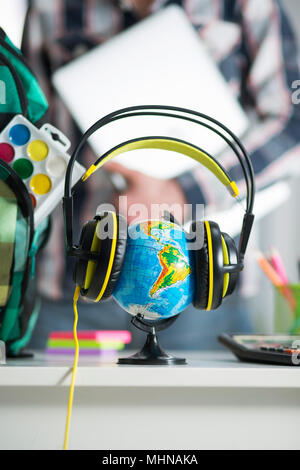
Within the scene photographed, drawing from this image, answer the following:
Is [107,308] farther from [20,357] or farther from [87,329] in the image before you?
[20,357]

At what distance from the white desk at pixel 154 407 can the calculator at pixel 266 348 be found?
5cm

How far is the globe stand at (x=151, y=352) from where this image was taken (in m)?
0.63

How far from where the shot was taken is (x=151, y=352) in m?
0.65

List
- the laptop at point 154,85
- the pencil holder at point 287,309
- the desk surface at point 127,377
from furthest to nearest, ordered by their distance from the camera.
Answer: the laptop at point 154,85
the pencil holder at point 287,309
the desk surface at point 127,377

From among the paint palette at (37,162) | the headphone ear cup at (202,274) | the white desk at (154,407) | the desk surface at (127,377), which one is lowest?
the white desk at (154,407)

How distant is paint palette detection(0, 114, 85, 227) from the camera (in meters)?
0.74

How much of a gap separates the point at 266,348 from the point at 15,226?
1.31 ft

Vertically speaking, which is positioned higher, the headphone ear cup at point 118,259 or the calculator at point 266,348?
the headphone ear cup at point 118,259

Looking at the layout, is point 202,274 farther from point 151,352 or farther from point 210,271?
point 151,352

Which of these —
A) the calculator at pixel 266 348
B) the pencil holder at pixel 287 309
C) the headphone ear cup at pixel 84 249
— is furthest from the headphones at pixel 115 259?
the pencil holder at pixel 287 309

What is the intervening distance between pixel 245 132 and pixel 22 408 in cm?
71

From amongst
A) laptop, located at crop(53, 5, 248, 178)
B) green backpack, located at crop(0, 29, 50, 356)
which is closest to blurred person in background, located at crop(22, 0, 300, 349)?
laptop, located at crop(53, 5, 248, 178)

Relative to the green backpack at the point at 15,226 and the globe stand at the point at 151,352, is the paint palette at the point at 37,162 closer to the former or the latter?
the green backpack at the point at 15,226

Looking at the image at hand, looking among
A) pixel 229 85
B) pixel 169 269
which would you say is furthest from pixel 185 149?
pixel 229 85
